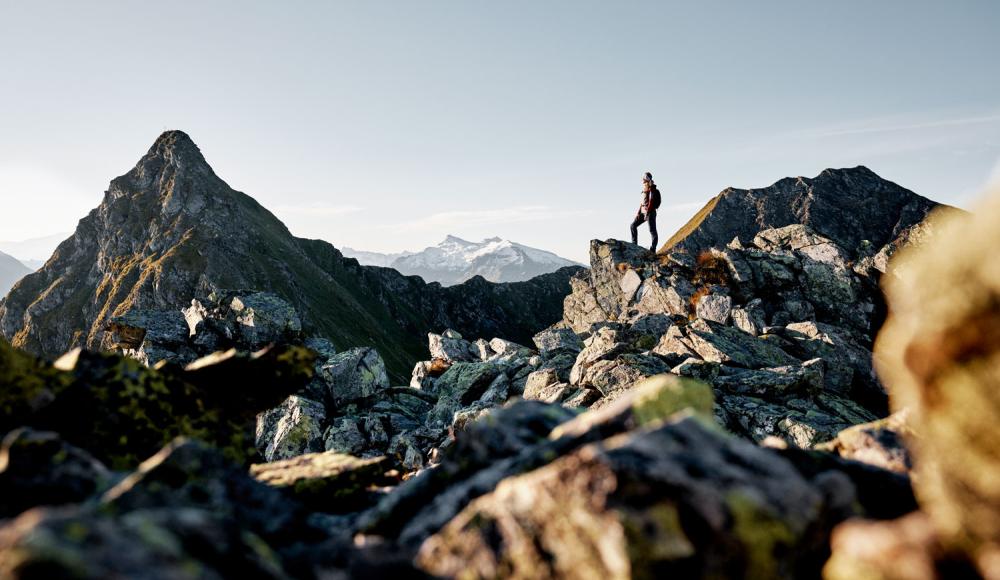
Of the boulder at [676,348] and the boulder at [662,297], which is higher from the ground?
the boulder at [662,297]

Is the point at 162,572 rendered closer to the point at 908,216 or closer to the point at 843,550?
the point at 843,550

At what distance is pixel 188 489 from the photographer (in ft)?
24.2

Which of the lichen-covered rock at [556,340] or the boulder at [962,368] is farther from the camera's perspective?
the lichen-covered rock at [556,340]

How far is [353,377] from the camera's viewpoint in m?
45.6

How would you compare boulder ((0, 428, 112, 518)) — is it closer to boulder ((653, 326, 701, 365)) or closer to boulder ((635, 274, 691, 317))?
boulder ((653, 326, 701, 365))

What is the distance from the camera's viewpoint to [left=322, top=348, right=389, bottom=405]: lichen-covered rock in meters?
44.7

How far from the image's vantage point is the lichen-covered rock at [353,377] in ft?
147

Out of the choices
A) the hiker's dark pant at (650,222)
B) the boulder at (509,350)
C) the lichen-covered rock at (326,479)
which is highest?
the hiker's dark pant at (650,222)

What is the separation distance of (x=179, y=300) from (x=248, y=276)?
21345 millimetres

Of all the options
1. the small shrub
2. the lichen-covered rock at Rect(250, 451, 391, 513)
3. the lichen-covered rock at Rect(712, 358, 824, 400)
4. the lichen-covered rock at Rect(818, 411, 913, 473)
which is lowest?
the lichen-covered rock at Rect(712, 358, 824, 400)

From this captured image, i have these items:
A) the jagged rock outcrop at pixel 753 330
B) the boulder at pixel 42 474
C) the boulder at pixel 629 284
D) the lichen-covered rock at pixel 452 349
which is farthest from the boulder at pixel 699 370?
the lichen-covered rock at pixel 452 349

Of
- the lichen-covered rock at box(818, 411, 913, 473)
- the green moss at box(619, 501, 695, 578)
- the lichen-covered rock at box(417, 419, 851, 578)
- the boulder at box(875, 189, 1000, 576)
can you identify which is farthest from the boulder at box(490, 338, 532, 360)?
the boulder at box(875, 189, 1000, 576)

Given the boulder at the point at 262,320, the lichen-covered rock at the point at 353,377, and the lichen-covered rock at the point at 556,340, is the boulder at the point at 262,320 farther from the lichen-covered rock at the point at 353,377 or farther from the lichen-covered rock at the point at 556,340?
the lichen-covered rock at the point at 556,340

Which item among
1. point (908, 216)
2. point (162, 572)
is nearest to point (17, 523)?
point (162, 572)
